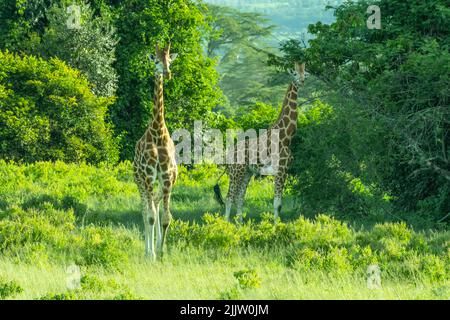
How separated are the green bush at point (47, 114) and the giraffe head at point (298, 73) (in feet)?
39.0

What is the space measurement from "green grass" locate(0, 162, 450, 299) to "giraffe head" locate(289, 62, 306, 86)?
10.1 ft

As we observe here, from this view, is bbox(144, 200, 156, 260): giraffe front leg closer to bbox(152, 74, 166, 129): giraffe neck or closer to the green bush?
bbox(152, 74, 166, 129): giraffe neck

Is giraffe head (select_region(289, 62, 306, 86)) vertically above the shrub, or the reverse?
giraffe head (select_region(289, 62, 306, 86))

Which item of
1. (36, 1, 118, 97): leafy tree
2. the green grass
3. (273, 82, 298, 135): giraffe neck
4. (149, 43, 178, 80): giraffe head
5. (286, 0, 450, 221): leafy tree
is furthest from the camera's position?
(36, 1, 118, 97): leafy tree

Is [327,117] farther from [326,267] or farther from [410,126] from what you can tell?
[326,267]

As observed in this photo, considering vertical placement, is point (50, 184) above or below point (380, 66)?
below

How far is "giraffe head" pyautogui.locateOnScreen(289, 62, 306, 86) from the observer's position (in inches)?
828

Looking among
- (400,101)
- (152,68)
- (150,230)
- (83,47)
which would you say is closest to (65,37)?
(83,47)

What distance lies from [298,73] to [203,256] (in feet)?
22.6

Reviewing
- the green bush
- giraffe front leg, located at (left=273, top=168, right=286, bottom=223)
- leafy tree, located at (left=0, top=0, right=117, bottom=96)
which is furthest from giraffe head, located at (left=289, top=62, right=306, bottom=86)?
leafy tree, located at (left=0, top=0, right=117, bottom=96)

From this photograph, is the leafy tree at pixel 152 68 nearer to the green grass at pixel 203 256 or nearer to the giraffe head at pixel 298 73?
the green grass at pixel 203 256

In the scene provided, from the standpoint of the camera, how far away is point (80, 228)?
60.0ft

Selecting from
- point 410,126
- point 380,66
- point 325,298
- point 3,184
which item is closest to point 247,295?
point 325,298
